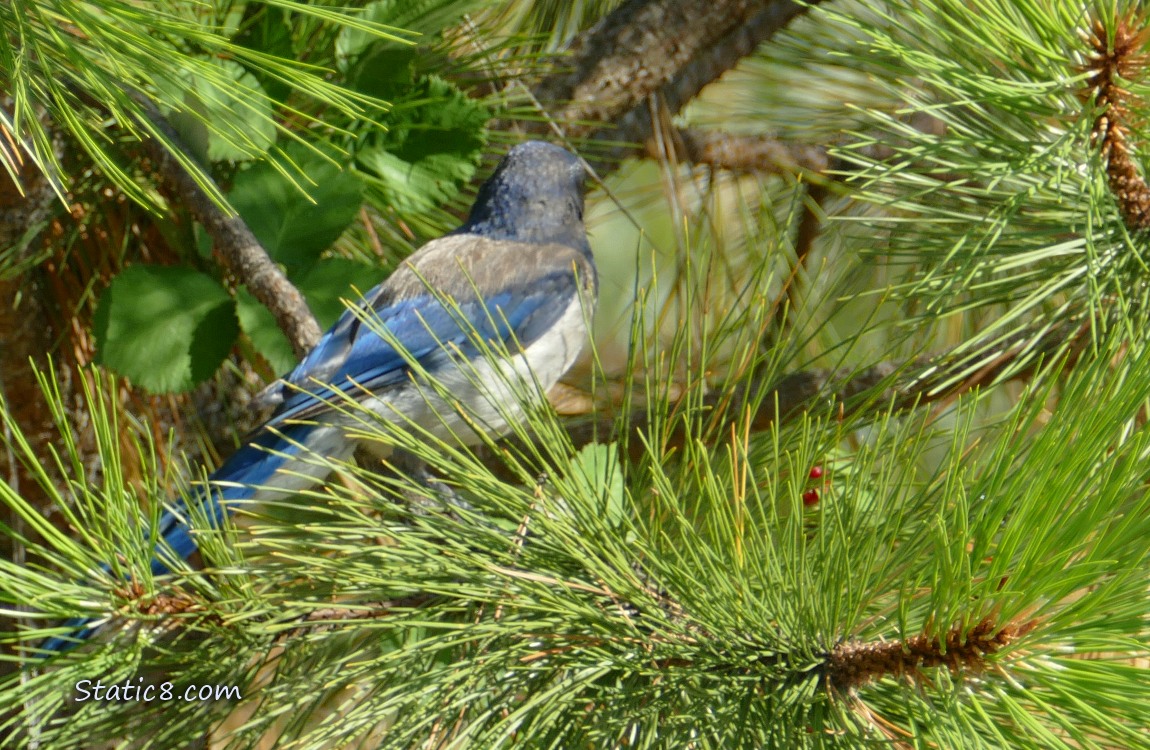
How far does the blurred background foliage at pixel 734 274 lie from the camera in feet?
2.86

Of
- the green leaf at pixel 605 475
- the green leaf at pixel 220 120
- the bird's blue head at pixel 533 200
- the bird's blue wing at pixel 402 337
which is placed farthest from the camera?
the bird's blue head at pixel 533 200

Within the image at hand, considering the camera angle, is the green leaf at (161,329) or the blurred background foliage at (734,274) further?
the green leaf at (161,329)

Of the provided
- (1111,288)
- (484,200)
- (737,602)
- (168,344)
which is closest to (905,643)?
(737,602)

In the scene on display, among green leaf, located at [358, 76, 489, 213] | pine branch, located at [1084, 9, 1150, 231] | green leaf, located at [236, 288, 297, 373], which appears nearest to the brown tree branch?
green leaf, located at [236, 288, 297, 373]

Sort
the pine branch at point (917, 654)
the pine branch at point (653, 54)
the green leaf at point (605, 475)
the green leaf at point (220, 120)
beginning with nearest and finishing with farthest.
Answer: the pine branch at point (917, 654), the green leaf at point (605, 475), the green leaf at point (220, 120), the pine branch at point (653, 54)

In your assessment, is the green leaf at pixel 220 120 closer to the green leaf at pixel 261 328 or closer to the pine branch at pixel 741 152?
the green leaf at pixel 261 328

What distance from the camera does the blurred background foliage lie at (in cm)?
87

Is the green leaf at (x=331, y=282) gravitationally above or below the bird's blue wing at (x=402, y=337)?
above

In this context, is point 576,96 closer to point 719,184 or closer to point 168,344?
point 719,184

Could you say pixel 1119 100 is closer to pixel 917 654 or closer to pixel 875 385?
pixel 875 385

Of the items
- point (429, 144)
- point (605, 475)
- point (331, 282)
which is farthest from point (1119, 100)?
point (331, 282)

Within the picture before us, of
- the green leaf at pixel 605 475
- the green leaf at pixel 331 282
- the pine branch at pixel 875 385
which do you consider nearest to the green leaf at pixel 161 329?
the green leaf at pixel 331 282

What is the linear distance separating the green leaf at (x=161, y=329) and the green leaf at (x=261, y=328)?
0.14ft

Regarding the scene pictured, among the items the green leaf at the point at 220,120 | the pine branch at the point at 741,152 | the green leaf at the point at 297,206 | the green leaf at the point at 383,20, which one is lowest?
the pine branch at the point at 741,152
